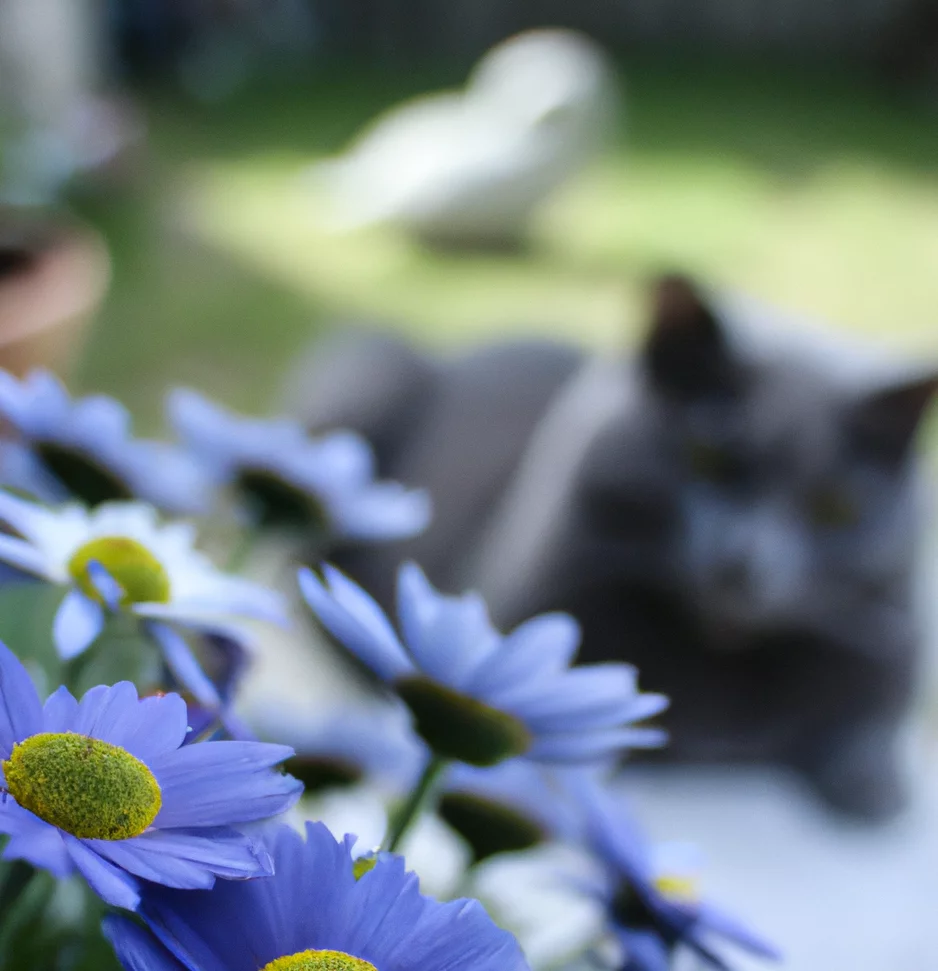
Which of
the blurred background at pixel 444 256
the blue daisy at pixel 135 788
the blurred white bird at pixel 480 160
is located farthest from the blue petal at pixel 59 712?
the blurred white bird at pixel 480 160

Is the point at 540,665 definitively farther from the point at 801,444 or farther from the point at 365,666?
the point at 801,444

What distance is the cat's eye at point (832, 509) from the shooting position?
2.84ft

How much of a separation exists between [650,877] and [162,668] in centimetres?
11

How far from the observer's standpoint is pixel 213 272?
2.27m

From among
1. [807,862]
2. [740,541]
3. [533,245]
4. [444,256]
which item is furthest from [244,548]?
[533,245]

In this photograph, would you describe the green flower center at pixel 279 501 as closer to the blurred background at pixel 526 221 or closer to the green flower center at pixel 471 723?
the green flower center at pixel 471 723

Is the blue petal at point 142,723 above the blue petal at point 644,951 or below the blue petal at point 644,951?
below

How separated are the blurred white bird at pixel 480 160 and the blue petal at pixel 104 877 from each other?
228cm

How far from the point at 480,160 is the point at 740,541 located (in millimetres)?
1712

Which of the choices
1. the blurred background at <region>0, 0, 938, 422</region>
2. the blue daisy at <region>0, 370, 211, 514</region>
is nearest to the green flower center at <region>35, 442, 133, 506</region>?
the blue daisy at <region>0, 370, 211, 514</region>

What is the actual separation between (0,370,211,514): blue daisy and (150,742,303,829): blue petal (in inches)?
5.4

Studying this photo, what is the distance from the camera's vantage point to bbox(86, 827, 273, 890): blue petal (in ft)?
0.51

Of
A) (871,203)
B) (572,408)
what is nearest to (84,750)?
(572,408)

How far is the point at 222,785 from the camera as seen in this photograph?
0.17 metres
